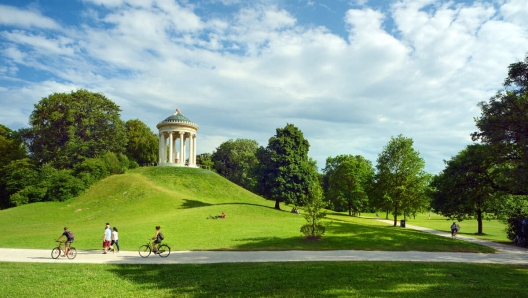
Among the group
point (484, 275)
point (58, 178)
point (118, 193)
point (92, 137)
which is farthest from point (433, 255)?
point (92, 137)

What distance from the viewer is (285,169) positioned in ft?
150

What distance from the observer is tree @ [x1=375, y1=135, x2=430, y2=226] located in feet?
139

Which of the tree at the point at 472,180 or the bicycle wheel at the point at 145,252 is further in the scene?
the tree at the point at 472,180

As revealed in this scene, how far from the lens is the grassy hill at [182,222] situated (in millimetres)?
22438

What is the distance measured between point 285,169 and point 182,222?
1761 cm

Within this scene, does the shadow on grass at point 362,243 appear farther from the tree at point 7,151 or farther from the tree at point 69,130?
the tree at point 7,151

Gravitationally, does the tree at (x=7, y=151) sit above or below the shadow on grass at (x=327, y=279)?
above

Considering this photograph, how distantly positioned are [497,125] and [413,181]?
78.6 ft

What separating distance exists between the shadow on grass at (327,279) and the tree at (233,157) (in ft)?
250

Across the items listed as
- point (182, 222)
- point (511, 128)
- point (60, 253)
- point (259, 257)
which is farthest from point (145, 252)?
point (511, 128)

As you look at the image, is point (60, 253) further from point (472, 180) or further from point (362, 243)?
point (472, 180)

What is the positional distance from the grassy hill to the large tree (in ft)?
18.9

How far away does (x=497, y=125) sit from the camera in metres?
19.8

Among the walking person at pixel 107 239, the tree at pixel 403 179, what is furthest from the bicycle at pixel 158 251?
the tree at pixel 403 179
